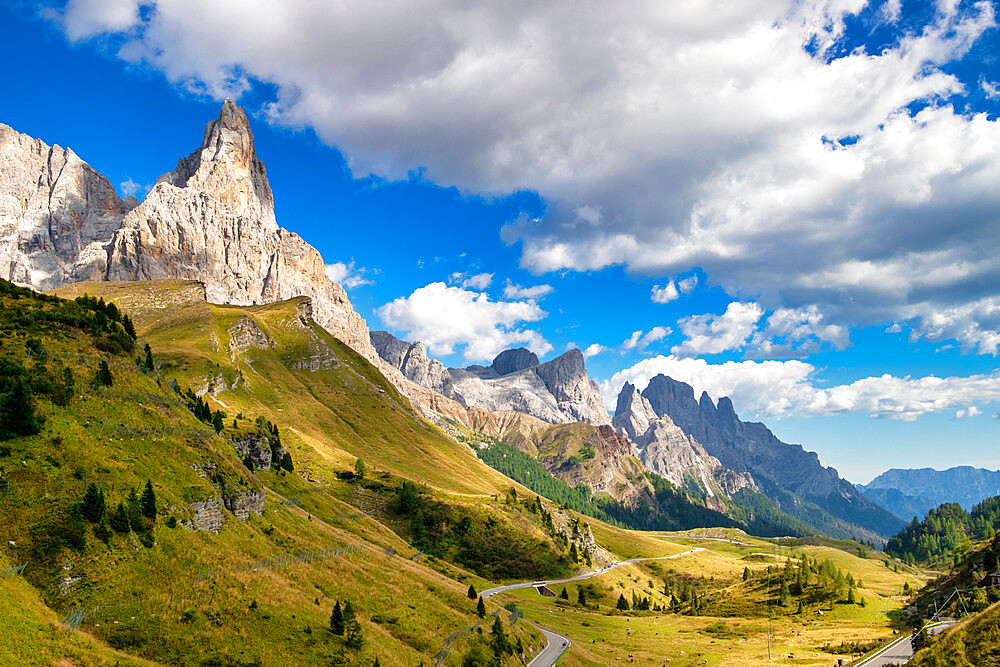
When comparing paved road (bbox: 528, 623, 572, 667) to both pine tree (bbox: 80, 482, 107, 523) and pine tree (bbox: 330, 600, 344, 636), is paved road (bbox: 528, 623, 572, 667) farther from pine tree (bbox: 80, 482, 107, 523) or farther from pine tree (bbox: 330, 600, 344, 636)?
pine tree (bbox: 80, 482, 107, 523)

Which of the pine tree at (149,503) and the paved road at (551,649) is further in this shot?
the paved road at (551,649)

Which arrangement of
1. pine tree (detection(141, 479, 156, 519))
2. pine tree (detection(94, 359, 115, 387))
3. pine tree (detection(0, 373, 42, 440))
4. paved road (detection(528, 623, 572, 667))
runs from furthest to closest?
paved road (detection(528, 623, 572, 667))
pine tree (detection(94, 359, 115, 387))
pine tree (detection(141, 479, 156, 519))
pine tree (detection(0, 373, 42, 440))

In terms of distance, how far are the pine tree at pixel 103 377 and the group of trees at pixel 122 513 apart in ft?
62.8

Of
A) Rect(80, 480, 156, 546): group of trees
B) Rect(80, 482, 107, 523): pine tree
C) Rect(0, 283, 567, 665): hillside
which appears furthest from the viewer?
Rect(80, 480, 156, 546): group of trees

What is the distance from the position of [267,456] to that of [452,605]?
55.1m

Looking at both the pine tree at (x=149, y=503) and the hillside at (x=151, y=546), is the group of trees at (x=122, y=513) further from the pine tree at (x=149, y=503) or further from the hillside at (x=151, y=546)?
the hillside at (x=151, y=546)

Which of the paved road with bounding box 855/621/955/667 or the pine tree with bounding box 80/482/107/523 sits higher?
the pine tree with bounding box 80/482/107/523

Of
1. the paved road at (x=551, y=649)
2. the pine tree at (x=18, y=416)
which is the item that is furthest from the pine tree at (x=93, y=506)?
the paved road at (x=551, y=649)

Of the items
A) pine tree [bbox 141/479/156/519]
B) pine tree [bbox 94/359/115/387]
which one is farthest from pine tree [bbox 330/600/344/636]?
pine tree [bbox 94/359/115/387]

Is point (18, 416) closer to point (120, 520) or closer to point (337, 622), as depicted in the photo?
point (120, 520)

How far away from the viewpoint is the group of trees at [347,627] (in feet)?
175

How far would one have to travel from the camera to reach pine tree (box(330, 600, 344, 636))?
177 feet

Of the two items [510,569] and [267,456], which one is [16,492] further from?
[510,569]

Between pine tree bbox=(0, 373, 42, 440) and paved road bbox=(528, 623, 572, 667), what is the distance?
225ft
